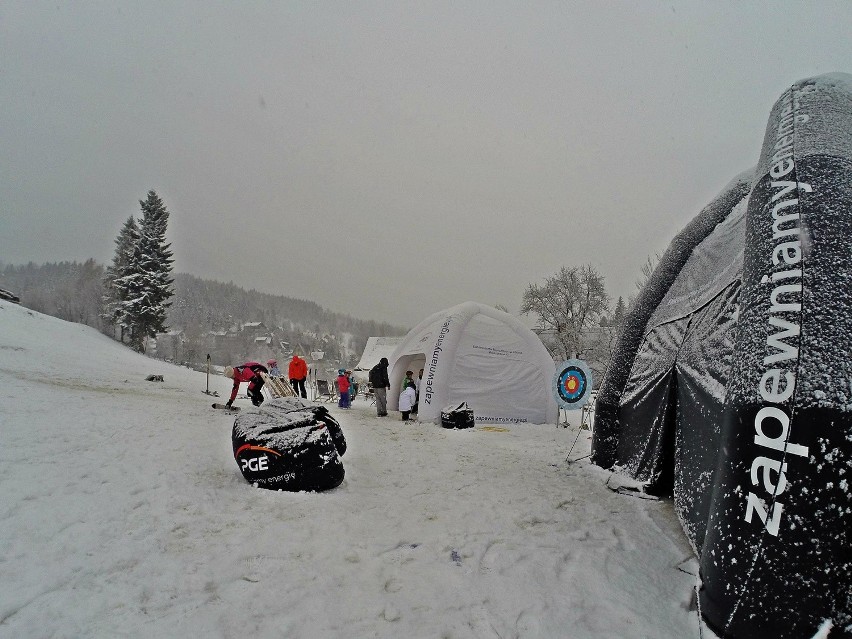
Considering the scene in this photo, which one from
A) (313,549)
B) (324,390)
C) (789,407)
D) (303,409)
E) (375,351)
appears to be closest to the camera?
(789,407)

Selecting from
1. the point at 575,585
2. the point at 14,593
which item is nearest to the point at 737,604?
the point at 575,585

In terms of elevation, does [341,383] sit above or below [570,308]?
below

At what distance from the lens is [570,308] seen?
32.9m

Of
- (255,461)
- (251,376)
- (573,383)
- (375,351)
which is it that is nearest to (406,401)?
(251,376)

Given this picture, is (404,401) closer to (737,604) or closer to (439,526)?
(439,526)

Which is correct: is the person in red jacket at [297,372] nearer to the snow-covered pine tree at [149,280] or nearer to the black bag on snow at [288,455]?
the black bag on snow at [288,455]

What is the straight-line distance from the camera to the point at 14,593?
7.78ft

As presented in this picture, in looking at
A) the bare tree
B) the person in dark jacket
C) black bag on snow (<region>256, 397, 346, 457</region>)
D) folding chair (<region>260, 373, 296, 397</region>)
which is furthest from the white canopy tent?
black bag on snow (<region>256, 397, 346, 457</region>)

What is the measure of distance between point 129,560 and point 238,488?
4.92 ft

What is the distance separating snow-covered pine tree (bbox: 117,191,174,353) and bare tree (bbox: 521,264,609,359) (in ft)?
91.1

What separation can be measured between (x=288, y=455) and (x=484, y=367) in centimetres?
888

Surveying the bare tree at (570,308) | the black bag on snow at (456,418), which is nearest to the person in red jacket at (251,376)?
the black bag on snow at (456,418)

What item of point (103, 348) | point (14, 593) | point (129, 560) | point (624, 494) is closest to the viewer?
point (14, 593)

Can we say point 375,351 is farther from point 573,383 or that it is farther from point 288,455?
point 288,455
